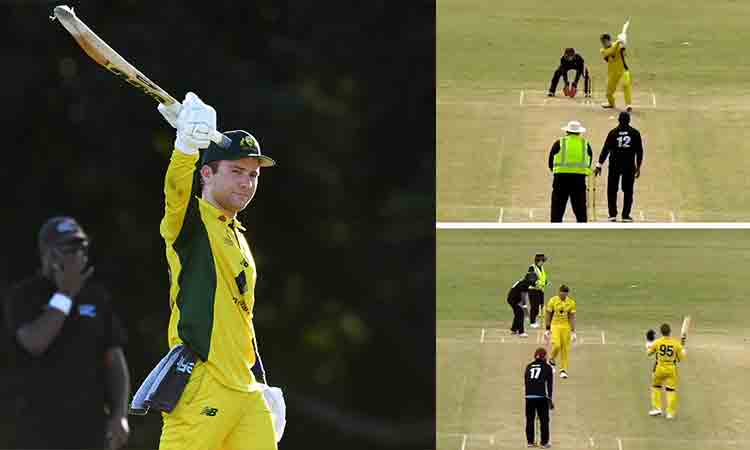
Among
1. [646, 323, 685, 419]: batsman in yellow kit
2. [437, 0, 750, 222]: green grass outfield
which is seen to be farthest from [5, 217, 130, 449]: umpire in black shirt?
[646, 323, 685, 419]: batsman in yellow kit

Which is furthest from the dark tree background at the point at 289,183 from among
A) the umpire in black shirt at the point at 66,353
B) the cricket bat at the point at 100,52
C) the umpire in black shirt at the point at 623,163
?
the umpire in black shirt at the point at 623,163

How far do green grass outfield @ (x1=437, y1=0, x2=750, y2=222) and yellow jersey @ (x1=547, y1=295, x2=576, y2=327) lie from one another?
750 mm

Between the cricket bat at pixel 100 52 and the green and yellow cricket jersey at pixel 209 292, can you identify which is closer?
the cricket bat at pixel 100 52

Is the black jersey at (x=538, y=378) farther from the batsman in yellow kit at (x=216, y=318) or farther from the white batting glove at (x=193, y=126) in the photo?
the white batting glove at (x=193, y=126)

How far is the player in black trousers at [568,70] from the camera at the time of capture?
54.6ft

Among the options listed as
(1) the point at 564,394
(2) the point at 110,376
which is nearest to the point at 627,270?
(1) the point at 564,394

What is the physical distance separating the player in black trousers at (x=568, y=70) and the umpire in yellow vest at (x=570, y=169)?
6.45 ft

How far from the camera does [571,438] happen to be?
564 inches

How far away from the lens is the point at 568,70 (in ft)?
56.9

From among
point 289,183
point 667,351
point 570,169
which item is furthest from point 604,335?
point 289,183

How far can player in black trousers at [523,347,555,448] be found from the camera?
13.9 metres

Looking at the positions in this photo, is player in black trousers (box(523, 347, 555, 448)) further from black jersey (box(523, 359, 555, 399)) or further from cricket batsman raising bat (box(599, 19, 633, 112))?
cricket batsman raising bat (box(599, 19, 633, 112))

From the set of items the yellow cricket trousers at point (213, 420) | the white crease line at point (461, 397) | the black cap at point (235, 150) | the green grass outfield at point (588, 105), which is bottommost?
the yellow cricket trousers at point (213, 420)

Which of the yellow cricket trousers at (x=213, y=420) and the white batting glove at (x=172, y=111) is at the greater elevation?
the white batting glove at (x=172, y=111)
